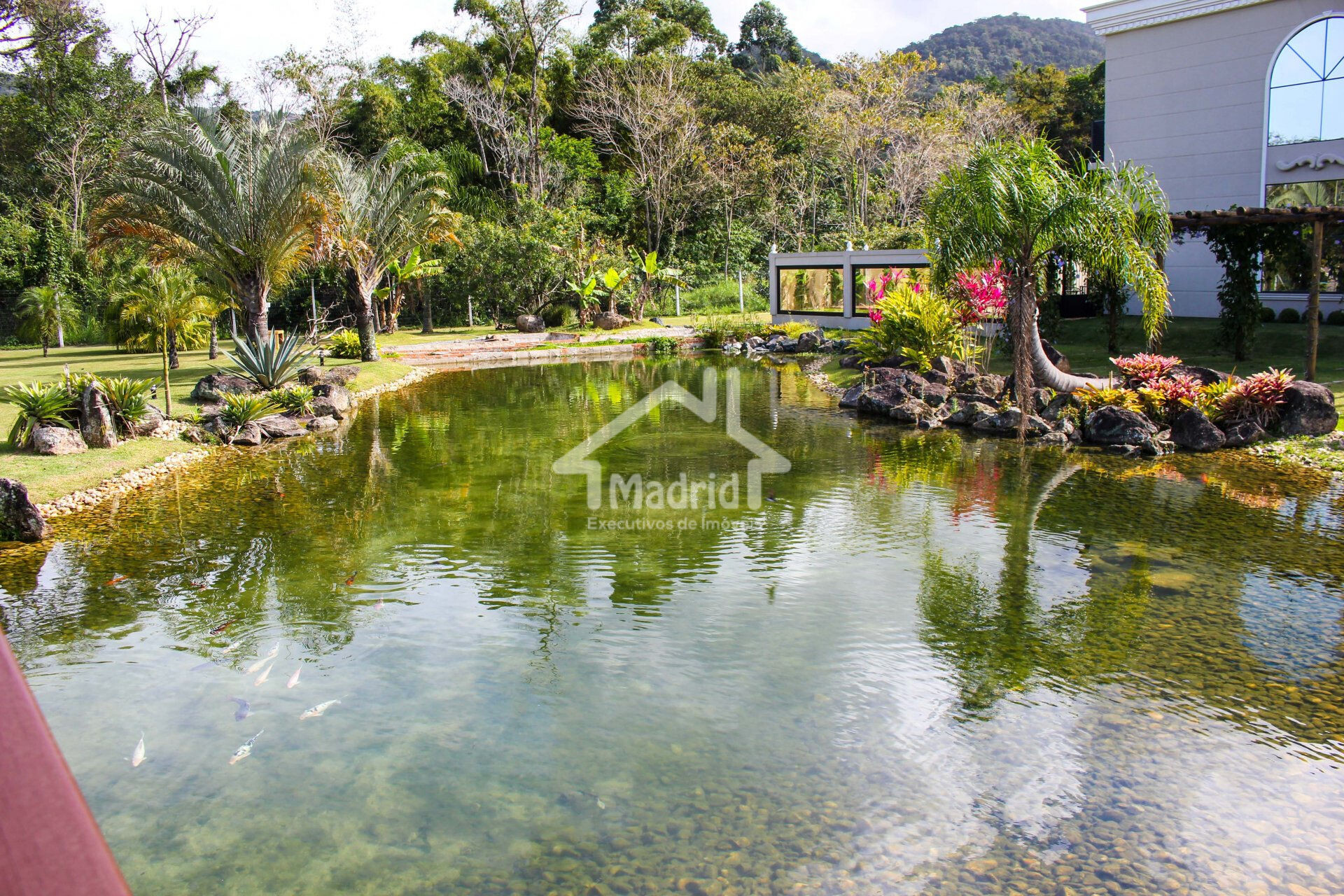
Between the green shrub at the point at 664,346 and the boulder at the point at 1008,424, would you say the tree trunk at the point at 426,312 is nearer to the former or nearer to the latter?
the green shrub at the point at 664,346

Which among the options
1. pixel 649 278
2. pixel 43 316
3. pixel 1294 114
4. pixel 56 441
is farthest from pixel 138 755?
pixel 649 278

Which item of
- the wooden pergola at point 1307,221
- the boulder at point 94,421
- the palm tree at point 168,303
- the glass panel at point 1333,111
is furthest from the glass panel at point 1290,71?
the boulder at point 94,421

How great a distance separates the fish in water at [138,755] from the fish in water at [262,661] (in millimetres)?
874

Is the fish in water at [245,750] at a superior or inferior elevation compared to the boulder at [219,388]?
inferior

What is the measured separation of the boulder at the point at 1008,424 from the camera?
13258mm

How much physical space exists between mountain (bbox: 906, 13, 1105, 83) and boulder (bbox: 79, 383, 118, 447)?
70417mm

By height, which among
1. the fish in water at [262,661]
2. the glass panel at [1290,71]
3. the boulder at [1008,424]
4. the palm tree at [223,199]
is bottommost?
the fish in water at [262,661]

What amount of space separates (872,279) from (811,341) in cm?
259

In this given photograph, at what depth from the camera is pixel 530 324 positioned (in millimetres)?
29875

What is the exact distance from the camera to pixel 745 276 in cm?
3825

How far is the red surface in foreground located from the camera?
57cm

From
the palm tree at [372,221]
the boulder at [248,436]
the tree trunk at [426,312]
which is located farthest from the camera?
the tree trunk at [426,312]

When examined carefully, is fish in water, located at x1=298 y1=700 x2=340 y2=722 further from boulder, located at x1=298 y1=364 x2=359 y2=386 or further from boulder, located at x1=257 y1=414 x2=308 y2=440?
boulder, located at x1=298 y1=364 x2=359 y2=386

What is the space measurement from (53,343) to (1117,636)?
99.7 ft
